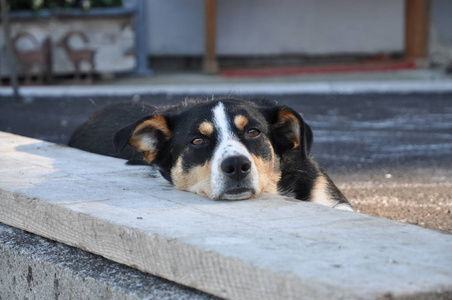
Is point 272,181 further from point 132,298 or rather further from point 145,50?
point 145,50

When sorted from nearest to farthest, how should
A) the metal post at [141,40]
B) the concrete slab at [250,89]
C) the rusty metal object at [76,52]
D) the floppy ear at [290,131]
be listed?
1. the floppy ear at [290,131]
2. the concrete slab at [250,89]
3. the rusty metal object at [76,52]
4. the metal post at [141,40]

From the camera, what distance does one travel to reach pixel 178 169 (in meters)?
3.98

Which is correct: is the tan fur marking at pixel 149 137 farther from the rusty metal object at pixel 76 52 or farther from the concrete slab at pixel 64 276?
the rusty metal object at pixel 76 52

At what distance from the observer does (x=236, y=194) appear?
3.57 m

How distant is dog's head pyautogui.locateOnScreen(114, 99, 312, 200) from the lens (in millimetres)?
3604

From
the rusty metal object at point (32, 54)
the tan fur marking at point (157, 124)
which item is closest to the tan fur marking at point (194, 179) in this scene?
the tan fur marking at point (157, 124)

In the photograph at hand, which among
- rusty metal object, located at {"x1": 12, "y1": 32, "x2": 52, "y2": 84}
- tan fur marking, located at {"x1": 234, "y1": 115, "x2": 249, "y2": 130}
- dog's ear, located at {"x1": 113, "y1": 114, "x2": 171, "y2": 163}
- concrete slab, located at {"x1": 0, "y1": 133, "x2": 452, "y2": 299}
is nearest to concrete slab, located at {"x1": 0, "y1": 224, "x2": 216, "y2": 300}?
concrete slab, located at {"x1": 0, "y1": 133, "x2": 452, "y2": 299}

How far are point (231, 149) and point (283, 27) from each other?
12171mm

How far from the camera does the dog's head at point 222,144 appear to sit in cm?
360

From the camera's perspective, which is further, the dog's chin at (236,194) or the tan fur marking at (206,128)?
the tan fur marking at (206,128)

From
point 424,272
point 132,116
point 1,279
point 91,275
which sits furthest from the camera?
point 132,116

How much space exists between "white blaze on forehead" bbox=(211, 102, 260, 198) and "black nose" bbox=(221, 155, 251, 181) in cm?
3

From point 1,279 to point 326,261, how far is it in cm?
175

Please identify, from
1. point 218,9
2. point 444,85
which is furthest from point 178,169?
point 218,9
